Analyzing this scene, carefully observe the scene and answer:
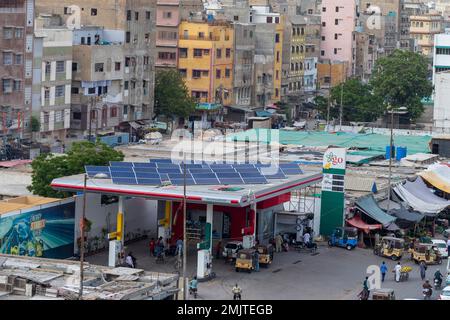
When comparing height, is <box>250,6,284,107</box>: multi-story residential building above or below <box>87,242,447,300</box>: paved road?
above

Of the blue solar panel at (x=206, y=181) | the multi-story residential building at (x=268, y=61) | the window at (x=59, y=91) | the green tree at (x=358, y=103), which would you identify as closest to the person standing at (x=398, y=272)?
the blue solar panel at (x=206, y=181)

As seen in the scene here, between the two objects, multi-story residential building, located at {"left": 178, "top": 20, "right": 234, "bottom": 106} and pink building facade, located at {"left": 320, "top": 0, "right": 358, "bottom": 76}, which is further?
pink building facade, located at {"left": 320, "top": 0, "right": 358, "bottom": 76}

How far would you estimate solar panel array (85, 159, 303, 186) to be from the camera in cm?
3991

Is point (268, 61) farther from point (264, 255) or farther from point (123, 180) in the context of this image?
point (123, 180)

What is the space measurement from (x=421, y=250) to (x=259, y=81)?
57.0 metres

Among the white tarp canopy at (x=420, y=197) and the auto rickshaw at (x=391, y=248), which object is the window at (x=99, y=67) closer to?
the white tarp canopy at (x=420, y=197)

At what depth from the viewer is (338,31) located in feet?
380

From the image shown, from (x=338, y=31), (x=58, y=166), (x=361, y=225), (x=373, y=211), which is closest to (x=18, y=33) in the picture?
(x=58, y=166)

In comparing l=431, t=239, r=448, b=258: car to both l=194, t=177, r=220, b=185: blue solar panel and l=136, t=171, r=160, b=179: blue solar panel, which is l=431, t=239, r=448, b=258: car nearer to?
l=194, t=177, r=220, b=185: blue solar panel

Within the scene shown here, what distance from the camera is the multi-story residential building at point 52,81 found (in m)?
68.5

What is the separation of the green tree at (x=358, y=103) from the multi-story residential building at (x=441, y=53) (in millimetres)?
11336

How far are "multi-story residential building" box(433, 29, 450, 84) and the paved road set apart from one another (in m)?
58.0

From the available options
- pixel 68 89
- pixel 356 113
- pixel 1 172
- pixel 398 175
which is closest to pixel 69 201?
pixel 1 172

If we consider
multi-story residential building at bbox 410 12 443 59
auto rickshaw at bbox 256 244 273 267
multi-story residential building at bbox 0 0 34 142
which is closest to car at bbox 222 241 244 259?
auto rickshaw at bbox 256 244 273 267
